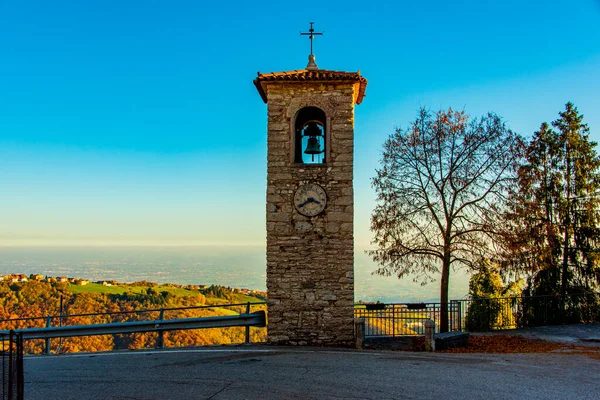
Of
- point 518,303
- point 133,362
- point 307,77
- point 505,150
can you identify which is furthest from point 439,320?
point 133,362

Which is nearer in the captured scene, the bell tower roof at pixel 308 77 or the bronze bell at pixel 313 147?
the bell tower roof at pixel 308 77

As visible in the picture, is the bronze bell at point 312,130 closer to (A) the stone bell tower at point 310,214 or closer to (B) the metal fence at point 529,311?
(A) the stone bell tower at point 310,214

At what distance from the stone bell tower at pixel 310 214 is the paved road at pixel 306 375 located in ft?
4.58

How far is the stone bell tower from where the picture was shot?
1391 cm

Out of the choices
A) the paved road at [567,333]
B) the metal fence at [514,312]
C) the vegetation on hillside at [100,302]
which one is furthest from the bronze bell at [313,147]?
the vegetation on hillside at [100,302]

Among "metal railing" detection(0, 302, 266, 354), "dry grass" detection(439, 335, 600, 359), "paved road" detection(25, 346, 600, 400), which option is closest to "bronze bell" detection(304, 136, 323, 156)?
"metal railing" detection(0, 302, 266, 354)

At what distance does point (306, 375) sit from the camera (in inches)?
372

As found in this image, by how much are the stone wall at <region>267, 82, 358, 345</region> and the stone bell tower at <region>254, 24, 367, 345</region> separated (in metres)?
0.03

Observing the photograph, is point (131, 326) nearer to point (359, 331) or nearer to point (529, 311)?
point (359, 331)

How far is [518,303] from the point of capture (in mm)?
21578

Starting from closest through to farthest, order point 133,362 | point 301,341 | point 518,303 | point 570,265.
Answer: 1. point 133,362
2. point 301,341
3. point 518,303
4. point 570,265

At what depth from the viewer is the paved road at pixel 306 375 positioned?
8.21 m

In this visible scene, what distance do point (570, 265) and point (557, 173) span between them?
414 cm

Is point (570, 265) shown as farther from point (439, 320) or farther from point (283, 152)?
point (283, 152)
